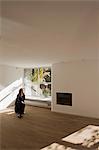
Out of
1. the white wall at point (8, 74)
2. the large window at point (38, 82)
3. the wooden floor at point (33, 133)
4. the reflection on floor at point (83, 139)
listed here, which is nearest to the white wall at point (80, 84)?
the wooden floor at point (33, 133)

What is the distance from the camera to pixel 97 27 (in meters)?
3.29

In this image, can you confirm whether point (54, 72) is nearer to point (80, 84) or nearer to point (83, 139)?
point (80, 84)

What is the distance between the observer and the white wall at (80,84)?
6363 millimetres

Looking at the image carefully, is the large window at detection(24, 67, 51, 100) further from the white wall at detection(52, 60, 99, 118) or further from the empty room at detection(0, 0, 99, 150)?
the white wall at detection(52, 60, 99, 118)

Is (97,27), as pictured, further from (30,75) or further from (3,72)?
(30,75)

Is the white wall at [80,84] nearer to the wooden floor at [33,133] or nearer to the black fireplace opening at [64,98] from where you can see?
the black fireplace opening at [64,98]

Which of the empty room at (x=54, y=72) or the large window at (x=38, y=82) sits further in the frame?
the large window at (x=38, y=82)

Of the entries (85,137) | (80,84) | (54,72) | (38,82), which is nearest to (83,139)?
(85,137)

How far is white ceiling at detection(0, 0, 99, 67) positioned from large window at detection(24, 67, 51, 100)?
4524 mm

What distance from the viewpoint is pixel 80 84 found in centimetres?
673

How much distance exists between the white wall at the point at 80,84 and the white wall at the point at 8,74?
267cm

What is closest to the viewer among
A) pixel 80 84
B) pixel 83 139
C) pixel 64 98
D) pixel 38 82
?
pixel 83 139

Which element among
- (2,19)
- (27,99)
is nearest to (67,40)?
(2,19)

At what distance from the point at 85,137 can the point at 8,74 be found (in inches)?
231
